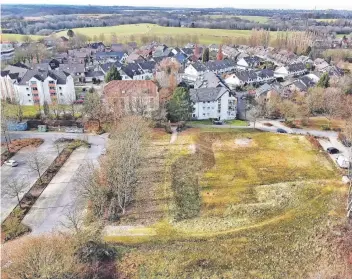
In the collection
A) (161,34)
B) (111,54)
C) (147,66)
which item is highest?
(161,34)

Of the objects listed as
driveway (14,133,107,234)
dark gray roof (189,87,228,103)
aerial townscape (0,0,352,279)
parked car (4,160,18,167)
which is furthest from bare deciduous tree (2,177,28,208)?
dark gray roof (189,87,228,103)

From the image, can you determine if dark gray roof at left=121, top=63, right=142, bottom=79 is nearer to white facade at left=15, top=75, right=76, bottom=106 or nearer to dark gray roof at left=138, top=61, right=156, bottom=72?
dark gray roof at left=138, top=61, right=156, bottom=72

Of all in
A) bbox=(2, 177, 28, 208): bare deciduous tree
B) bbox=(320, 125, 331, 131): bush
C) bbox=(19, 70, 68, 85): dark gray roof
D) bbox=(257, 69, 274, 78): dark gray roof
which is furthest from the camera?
bbox=(257, 69, 274, 78): dark gray roof

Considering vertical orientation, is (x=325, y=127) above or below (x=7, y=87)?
below

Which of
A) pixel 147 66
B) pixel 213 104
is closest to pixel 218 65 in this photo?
pixel 147 66

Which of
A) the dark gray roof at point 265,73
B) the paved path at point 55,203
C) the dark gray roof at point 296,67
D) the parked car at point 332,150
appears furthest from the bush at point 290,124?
the dark gray roof at point 296,67

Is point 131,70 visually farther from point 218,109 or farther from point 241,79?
point 218,109
